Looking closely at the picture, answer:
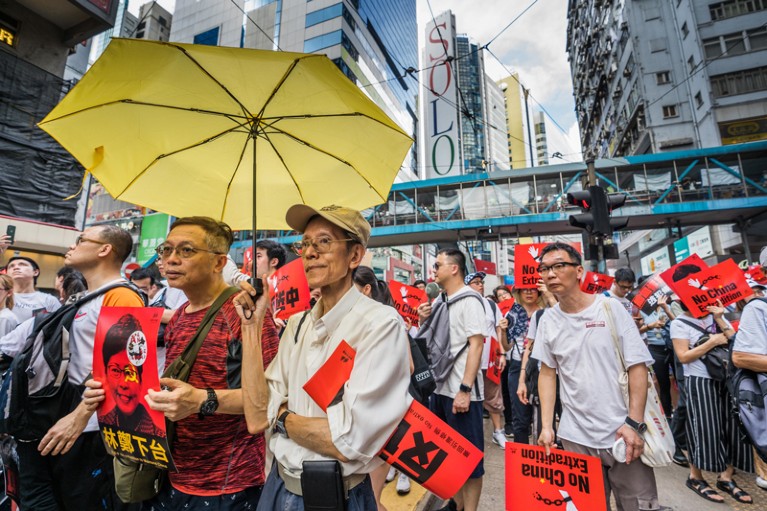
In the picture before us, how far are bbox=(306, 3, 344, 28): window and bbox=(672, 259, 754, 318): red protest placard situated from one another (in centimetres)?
4421

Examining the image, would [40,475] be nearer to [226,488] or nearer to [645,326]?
[226,488]

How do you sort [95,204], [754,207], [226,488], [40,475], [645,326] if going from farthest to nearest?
[95,204]
[754,207]
[645,326]
[40,475]
[226,488]

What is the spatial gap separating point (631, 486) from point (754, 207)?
21.5 m

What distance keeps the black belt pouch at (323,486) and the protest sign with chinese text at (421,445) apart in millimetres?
204

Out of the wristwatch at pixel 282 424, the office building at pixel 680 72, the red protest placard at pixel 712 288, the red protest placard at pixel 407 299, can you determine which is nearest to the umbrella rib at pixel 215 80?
the wristwatch at pixel 282 424

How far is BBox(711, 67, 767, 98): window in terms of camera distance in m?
21.8

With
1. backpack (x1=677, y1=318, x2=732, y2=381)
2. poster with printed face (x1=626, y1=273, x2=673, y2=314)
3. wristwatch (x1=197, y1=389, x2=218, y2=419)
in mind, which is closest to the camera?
wristwatch (x1=197, y1=389, x2=218, y2=419)

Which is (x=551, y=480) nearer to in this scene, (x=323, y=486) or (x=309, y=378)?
(x=323, y=486)

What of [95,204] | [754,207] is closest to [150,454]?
[754,207]

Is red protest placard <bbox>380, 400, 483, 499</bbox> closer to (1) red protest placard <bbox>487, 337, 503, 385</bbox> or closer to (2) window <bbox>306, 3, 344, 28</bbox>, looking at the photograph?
(1) red protest placard <bbox>487, 337, 503, 385</bbox>

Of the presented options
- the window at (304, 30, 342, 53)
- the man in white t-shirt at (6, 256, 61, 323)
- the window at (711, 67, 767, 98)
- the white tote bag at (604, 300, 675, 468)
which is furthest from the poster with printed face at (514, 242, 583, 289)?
the window at (304, 30, 342, 53)

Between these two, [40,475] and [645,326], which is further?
[645,326]

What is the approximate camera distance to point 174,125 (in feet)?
7.64

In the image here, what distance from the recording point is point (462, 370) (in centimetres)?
339
